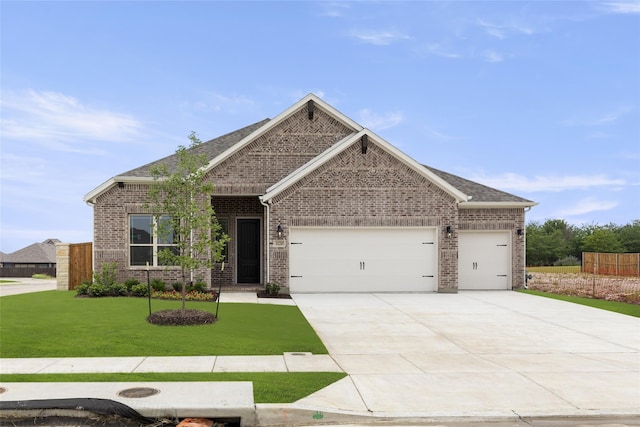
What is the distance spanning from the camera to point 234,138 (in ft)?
78.0

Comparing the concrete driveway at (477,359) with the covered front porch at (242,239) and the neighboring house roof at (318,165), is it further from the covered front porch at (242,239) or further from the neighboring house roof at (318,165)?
the covered front porch at (242,239)

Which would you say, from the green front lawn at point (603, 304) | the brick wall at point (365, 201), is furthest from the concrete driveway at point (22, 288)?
the green front lawn at point (603, 304)

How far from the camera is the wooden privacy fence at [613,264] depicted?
36781mm

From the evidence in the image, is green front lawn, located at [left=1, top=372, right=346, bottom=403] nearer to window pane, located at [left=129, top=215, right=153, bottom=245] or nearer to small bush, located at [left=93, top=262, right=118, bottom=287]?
small bush, located at [left=93, top=262, right=118, bottom=287]

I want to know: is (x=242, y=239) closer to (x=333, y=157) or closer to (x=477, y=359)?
(x=333, y=157)

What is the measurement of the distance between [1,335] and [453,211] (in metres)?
15.0

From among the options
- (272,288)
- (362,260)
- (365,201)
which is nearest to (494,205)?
(365,201)

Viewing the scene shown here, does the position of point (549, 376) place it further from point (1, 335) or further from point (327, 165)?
point (327, 165)

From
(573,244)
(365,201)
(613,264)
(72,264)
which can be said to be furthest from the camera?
(573,244)

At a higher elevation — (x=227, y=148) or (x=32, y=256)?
(x=227, y=148)

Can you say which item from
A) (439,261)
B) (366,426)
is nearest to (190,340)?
(366,426)

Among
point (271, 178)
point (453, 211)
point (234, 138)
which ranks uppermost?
point (234, 138)

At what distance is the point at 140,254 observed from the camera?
1991cm

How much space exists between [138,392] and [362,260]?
44.7ft
